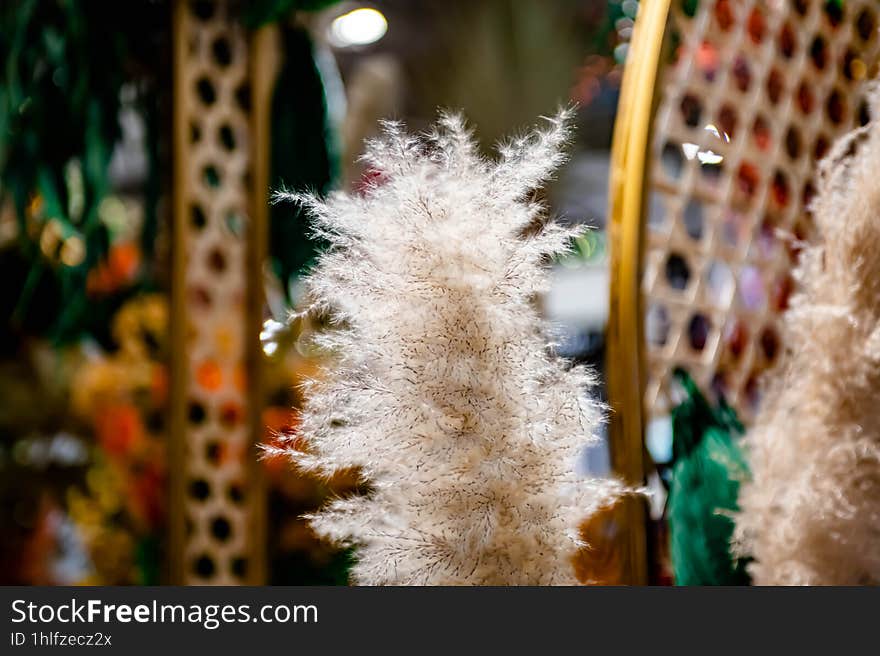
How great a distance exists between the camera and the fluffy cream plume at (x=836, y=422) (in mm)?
614

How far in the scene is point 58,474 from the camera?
1.46 m

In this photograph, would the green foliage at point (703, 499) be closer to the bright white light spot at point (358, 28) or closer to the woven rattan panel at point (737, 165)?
the woven rattan panel at point (737, 165)

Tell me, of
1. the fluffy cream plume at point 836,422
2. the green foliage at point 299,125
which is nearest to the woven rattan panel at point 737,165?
the fluffy cream plume at point 836,422

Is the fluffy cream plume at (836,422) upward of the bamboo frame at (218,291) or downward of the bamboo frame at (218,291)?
downward

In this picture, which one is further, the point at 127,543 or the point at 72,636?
the point at 127,543

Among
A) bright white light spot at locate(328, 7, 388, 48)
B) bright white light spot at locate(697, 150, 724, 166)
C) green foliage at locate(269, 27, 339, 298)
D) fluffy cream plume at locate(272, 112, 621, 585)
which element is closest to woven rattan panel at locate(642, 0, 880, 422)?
bright white light spot at locate(697, 150, 724, 166)

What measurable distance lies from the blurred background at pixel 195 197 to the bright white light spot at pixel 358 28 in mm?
93

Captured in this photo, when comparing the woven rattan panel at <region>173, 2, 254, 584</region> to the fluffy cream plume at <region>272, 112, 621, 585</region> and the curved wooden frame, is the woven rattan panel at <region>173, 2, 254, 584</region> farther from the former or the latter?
the fluffy cream plume at <region>272, 112, 621, 585</region>

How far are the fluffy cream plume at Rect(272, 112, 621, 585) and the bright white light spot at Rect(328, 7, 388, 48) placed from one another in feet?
3.58

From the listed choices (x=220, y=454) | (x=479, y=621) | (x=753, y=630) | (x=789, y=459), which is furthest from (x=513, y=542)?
(x=220, y=454)

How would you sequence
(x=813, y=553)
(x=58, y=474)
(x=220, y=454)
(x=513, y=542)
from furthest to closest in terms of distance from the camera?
(x=58, y=474)
(x=220, y=454)
(x=813, y=553)
(x=513, y=542)

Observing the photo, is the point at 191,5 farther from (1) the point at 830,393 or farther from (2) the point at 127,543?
(1) the point at 830,393

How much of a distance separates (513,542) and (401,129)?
8.9 inches

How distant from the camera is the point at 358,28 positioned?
1.60 m
